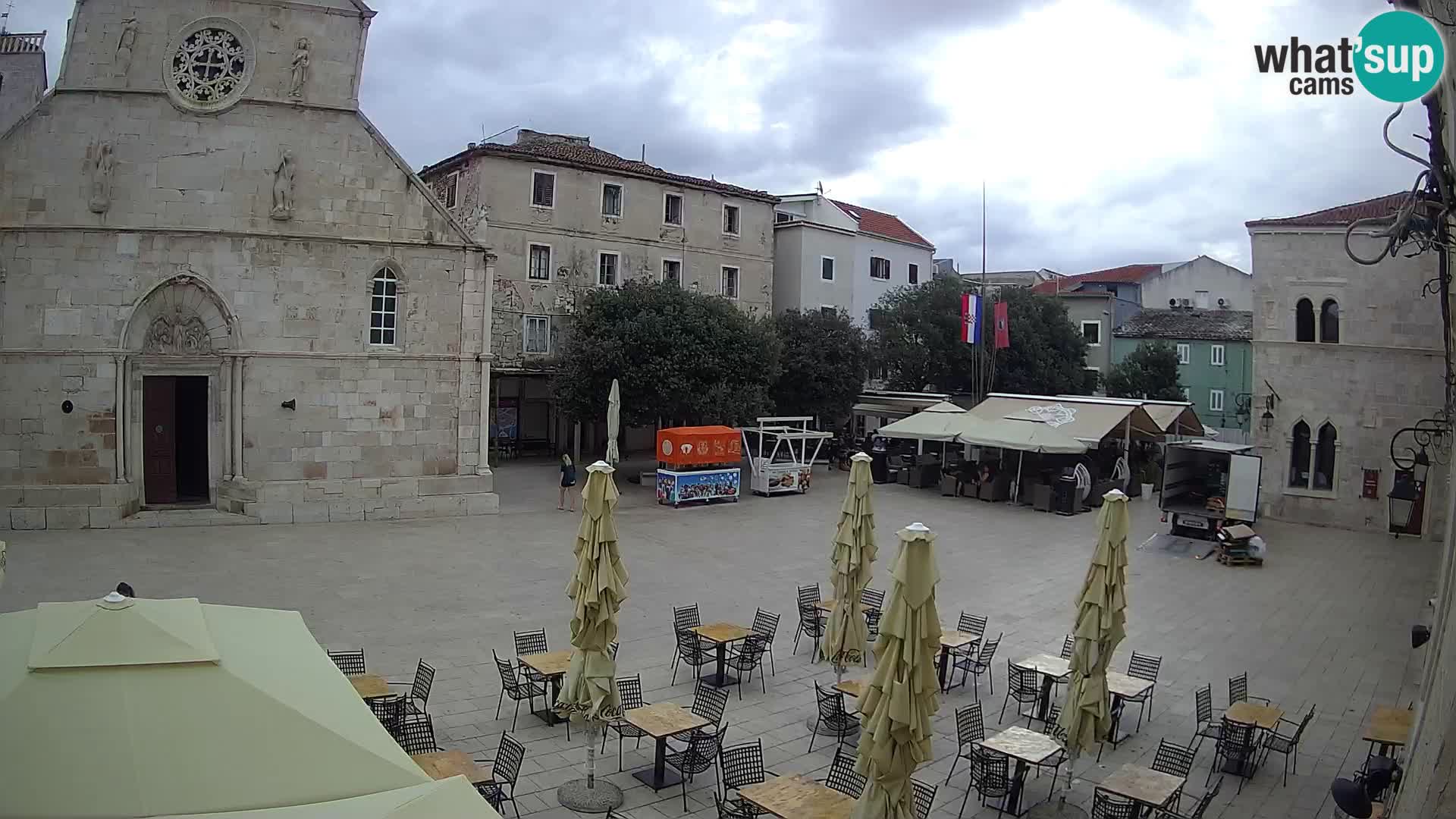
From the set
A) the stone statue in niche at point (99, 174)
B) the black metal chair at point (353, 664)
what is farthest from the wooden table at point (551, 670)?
the stone statue in niche at point (99, 174)

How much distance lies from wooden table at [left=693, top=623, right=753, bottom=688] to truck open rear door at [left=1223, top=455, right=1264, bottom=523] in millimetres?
16057

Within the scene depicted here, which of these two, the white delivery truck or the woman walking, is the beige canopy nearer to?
the woman walking

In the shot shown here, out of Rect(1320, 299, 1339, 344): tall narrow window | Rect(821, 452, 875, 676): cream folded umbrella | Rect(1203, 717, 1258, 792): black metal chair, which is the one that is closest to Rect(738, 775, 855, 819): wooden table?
Rect(821, 452, 875, 676): cream folded umbrella

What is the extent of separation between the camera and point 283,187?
22.6m

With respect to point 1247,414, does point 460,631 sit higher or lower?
lower

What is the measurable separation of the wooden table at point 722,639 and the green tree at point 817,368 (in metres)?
23.0

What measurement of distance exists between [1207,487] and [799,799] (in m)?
22.8

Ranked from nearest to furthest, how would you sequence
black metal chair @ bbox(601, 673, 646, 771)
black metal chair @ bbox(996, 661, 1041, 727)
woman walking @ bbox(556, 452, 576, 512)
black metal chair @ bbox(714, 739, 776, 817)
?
black metal chair @ bbox(714, 739, 776, 817) → black metal chair @ bbox(601, 673, 646, 771) → black metal chair @ bbox(996, 661, 1041, 727) → woman walking @ bbox(556, 452, 576, 512)

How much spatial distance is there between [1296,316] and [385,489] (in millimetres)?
26450

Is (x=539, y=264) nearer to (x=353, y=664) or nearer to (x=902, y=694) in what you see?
(x=353, y=664)

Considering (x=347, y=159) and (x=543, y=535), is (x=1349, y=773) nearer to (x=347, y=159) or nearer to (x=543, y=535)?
(x=543, y=535)

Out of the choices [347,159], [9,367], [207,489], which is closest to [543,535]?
[207,489]

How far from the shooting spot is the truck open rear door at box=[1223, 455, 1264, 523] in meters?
23.2

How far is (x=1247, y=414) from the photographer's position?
1829 inches
